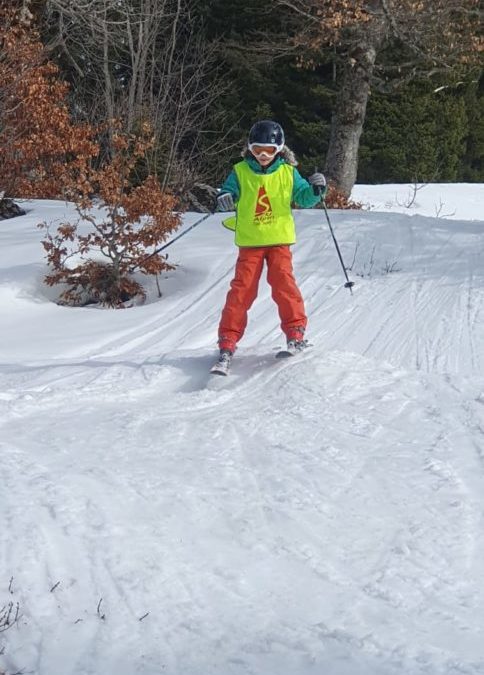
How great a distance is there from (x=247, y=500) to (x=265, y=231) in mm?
2566

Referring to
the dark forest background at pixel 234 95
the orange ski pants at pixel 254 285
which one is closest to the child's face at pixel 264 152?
the orange ski pants at pixel 254 285

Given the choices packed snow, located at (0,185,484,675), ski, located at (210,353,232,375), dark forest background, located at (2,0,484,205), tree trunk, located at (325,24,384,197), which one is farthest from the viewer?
dark forest background, located at (2,0,484,205)

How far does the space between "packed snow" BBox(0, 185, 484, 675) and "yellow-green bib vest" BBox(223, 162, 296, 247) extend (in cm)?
81

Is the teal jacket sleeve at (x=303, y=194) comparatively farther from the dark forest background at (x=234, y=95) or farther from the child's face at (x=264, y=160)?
the dark forest background at (x=234, y=95)

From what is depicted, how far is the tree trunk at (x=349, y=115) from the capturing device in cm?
1483

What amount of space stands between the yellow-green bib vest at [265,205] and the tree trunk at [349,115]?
30.0 ft

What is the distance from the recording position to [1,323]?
7.79 metres

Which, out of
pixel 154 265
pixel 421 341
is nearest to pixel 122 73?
pixel 154 265

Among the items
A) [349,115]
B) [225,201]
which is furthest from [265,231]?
[349,115]

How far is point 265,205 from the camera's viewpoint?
5832 millimetres

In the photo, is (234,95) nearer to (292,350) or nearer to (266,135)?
(266,135)

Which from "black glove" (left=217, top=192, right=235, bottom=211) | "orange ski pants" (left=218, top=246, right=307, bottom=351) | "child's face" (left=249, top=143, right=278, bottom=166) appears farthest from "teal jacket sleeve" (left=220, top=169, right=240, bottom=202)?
"orange ski pants" (left=218, top=246, right=307, bottom=351)

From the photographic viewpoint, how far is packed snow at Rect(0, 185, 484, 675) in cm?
271

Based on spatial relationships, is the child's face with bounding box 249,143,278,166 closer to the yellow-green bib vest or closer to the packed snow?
the yellow-green bib vest
